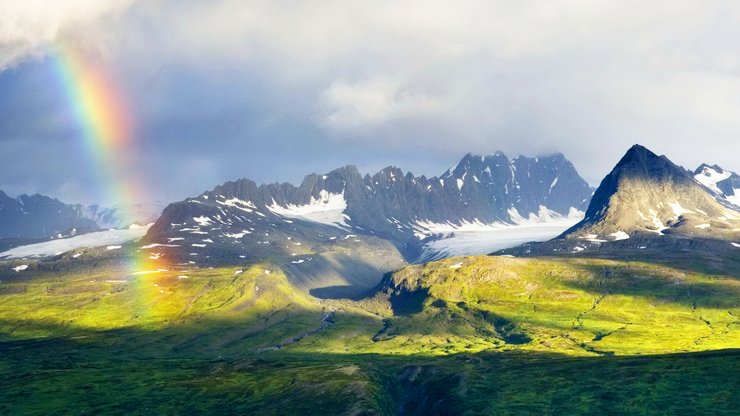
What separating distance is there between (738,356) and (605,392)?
160 ft

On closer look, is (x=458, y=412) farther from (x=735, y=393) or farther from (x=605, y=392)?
(x=735, y=393)

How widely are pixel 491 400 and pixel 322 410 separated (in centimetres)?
5790

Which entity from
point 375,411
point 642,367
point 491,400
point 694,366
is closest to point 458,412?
point 491,400

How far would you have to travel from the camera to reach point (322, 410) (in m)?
199

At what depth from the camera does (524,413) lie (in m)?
180

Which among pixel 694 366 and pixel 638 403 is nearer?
pixel 638 403

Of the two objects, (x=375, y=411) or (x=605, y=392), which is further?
(x=375, y=411)

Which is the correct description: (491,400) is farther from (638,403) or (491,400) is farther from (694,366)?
(694,366)

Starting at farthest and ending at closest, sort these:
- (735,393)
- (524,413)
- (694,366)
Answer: (694,366) < (524,413) < (735,393)

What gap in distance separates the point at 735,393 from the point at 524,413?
58860 millimetres

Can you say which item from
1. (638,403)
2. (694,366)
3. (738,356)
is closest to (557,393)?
(638,403)

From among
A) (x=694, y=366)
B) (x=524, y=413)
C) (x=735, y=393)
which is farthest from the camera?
(x=694, y=366)

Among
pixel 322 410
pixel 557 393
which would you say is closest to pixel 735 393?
pixel 557 393

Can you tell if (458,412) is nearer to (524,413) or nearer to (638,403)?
(524,413)
